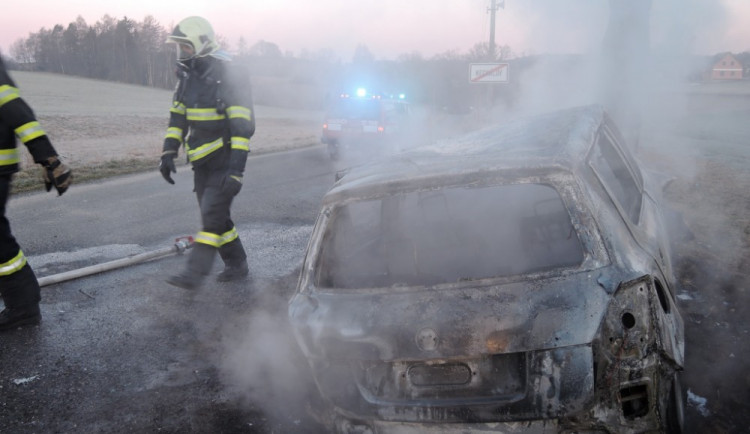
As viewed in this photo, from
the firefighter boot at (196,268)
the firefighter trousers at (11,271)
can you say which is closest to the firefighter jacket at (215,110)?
the firefighter boot at (196,268)

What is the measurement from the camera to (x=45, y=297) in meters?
4.45

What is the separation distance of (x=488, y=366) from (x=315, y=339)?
67cm

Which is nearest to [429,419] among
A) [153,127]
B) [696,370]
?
[696,370]

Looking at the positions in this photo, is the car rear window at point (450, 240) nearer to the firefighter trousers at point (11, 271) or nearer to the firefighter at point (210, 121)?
the firefighter at point (210, 121)

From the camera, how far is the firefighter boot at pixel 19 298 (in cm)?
377

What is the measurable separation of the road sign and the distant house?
17.4ft

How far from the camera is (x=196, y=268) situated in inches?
164

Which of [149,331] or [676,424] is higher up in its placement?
[676,424]

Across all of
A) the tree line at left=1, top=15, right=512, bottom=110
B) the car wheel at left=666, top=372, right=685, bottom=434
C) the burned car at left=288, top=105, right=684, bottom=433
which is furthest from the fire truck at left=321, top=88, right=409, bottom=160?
the car wheel at left=666, top=372, right=685, bottom=434

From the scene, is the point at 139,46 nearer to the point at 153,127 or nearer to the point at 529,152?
the point at 153,127

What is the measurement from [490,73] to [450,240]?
46.5 feet

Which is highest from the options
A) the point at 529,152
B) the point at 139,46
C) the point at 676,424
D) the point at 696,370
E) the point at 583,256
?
the point at 139,46

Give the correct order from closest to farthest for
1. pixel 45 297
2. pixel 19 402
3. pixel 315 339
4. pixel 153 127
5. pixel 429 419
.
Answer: pixel 429 419, pixel 315 339, pixel 19 402, pixel 45 297, pixel 153 127

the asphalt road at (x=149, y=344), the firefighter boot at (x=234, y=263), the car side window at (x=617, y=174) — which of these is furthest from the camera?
the firefighter boot at (x=234, y=263)
